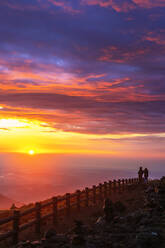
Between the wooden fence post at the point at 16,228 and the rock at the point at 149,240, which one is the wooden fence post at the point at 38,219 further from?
the rock at the point at 149,240

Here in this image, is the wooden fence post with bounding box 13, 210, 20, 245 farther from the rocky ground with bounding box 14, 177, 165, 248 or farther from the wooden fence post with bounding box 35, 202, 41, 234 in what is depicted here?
the rocky ground with bounding box 14, 177, 165, 248

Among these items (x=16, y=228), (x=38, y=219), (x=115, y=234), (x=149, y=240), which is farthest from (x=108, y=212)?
(x=149, y=240)

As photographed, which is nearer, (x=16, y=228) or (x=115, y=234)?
(x=115, y=234)

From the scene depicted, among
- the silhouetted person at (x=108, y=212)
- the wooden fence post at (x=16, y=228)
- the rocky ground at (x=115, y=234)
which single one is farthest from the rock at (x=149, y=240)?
the wooden fence post at (x=16, y=228)

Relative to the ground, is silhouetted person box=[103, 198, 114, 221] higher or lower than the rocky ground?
higher

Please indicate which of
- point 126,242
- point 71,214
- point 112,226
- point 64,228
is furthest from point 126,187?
point 126,242

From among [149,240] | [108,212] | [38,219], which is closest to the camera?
[149,240]

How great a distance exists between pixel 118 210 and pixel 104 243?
635 centimetres

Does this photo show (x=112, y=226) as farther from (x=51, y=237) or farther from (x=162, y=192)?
(x=162, y=192)

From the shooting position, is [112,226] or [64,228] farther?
[64,228]

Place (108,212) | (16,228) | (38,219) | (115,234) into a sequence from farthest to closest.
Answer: (38,219) < (108,212) < (16,228) < (115,234)

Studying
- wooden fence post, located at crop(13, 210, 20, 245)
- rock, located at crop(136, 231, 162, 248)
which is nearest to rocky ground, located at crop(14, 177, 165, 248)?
rock, located at crop(136, 231, 162, 248)

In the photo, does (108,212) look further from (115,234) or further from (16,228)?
(16,228)

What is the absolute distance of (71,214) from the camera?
18.0 m
